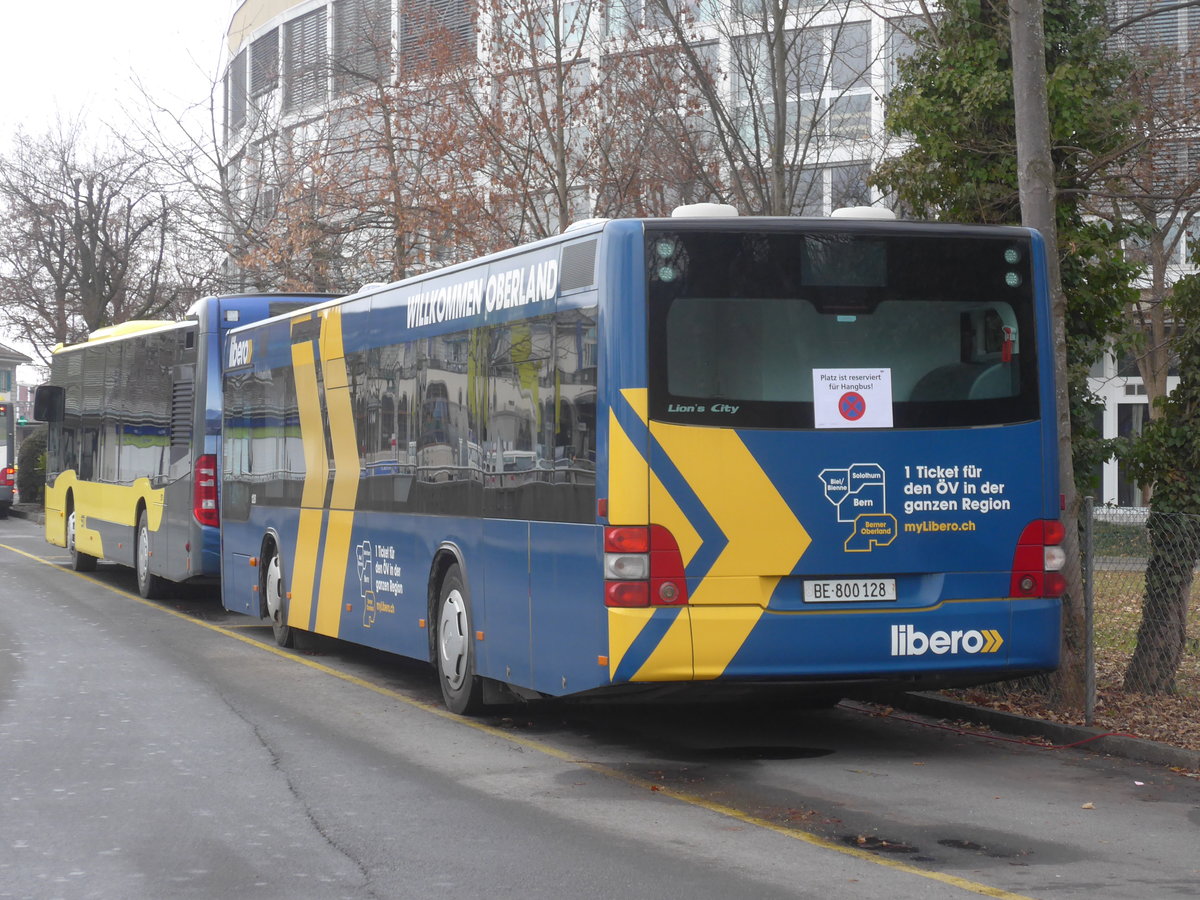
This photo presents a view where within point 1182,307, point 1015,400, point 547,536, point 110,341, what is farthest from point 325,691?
point 110,341

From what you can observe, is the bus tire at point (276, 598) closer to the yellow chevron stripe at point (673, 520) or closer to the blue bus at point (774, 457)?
the blue bus at point (774, 457)

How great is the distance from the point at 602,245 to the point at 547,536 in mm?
1705

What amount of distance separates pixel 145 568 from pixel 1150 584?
12968 millimetres

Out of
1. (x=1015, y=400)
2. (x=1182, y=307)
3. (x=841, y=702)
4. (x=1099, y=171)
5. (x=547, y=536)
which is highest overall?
(x=1099, y=171)

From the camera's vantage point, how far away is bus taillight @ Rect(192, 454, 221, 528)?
18172 mm

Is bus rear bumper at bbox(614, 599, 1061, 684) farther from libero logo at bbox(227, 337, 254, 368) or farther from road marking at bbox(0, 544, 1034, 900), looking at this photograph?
libero logo at bbox(227, 337, 254, 368)

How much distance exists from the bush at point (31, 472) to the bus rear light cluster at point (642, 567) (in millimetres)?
41587

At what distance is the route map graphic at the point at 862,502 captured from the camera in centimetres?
898

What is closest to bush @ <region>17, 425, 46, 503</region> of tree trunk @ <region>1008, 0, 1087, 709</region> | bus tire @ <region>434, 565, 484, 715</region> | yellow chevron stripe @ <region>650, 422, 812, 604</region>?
bus tire @ <region>434, 565, 484, 715</region>

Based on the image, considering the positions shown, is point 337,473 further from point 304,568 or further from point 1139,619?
point 1139,619

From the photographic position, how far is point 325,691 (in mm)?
12469

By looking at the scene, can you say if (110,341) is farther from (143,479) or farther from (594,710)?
(594,710)

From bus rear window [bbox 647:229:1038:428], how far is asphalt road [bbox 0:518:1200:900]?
1972 millimetres

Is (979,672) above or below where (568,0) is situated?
below
